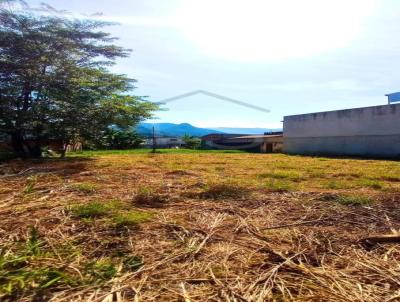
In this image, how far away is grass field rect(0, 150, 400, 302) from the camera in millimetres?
1653

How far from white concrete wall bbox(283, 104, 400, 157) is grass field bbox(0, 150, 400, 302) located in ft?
44.8

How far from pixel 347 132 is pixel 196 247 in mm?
17316

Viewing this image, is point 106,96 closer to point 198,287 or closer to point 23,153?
point 23,153

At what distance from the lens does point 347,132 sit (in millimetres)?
17891

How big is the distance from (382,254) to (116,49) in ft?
32.7

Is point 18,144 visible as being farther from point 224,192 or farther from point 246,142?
point 246,142

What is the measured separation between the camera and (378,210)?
3.21 m

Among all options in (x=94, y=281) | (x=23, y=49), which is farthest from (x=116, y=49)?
(x=94, y=281)

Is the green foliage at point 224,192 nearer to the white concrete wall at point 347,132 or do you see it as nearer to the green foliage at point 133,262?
the green foliage at point 133,262

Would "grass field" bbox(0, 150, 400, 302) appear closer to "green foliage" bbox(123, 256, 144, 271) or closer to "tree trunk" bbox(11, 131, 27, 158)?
"green foliage" bbox(123, 256, 144, 271)

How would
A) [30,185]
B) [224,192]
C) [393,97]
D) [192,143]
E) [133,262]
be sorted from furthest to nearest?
[192,143]
[393,97]
[30,185]
[224,192]
[133,262]

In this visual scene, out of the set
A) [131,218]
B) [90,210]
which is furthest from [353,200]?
[90,210]

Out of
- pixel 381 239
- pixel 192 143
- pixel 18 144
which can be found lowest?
pixel 381 239

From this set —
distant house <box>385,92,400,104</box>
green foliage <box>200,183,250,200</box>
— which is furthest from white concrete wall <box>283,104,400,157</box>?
green foliage <box>200,183,250,200</box>
